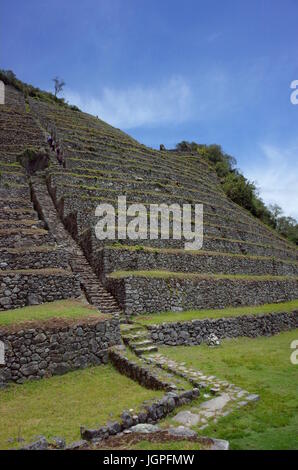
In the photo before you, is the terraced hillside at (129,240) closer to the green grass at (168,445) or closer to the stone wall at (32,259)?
the stone wall at (32,259)

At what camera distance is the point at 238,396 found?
A: 316 inches

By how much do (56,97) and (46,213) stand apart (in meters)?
59.8

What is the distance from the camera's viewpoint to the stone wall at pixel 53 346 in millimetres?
9406

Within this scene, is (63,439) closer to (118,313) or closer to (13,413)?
(13,413)

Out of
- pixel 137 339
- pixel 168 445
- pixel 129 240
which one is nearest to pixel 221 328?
pixel 137 339

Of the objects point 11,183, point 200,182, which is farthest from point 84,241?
point 200,182

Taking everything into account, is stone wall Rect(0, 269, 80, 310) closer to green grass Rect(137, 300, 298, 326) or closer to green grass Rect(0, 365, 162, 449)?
green grass Rect(137, 300, 298, 326)

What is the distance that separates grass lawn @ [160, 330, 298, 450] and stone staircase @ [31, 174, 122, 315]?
3560 mm

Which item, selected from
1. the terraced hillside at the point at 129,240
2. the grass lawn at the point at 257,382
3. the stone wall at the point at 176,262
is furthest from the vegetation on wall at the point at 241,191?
the grass lawn at the point at 257,382

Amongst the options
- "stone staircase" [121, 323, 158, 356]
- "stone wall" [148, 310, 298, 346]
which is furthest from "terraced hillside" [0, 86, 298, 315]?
"stone wall" [148, 310, 298, 346]

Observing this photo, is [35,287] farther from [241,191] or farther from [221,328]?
[241,191]

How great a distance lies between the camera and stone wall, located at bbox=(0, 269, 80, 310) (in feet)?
42.4

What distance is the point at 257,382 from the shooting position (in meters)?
9.19

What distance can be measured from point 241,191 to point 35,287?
36975 mm
